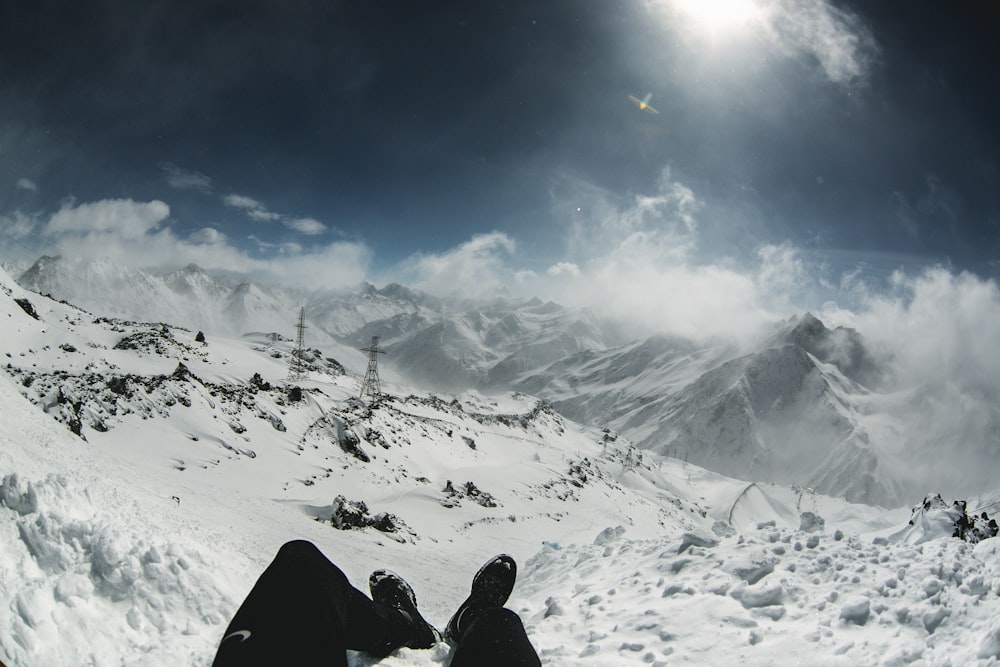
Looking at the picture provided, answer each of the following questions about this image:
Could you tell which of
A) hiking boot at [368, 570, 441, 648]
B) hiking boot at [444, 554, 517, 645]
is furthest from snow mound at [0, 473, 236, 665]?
hiking boot at [444, 554, 517, 645]

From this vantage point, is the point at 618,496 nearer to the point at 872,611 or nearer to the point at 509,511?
the point at 509,511

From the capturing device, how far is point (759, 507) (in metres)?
92.6

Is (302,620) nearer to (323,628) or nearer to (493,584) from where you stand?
(323,628)

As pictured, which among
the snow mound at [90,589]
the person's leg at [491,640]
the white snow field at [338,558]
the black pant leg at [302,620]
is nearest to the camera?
the black pant leg at [302,620]

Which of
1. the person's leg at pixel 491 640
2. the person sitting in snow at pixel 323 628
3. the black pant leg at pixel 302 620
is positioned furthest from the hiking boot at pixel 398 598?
the black pant leg at pixel 302 620

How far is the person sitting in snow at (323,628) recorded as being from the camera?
4074mm

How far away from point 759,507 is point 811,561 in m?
101

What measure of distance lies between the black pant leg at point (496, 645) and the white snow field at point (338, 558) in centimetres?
105

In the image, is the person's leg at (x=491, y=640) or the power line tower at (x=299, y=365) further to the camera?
the power line tower at (x=299, y=365)

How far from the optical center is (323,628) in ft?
14.4

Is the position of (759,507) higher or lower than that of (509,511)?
lower

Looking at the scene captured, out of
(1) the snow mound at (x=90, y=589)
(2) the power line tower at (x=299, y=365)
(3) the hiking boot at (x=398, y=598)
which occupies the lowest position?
(3) the hiking boot at (x=398, y=598)

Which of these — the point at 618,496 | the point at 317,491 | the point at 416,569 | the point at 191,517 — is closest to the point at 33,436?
the point at 191,517

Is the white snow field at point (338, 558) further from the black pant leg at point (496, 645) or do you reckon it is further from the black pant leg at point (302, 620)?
the black pant leg at point (496, 645)
